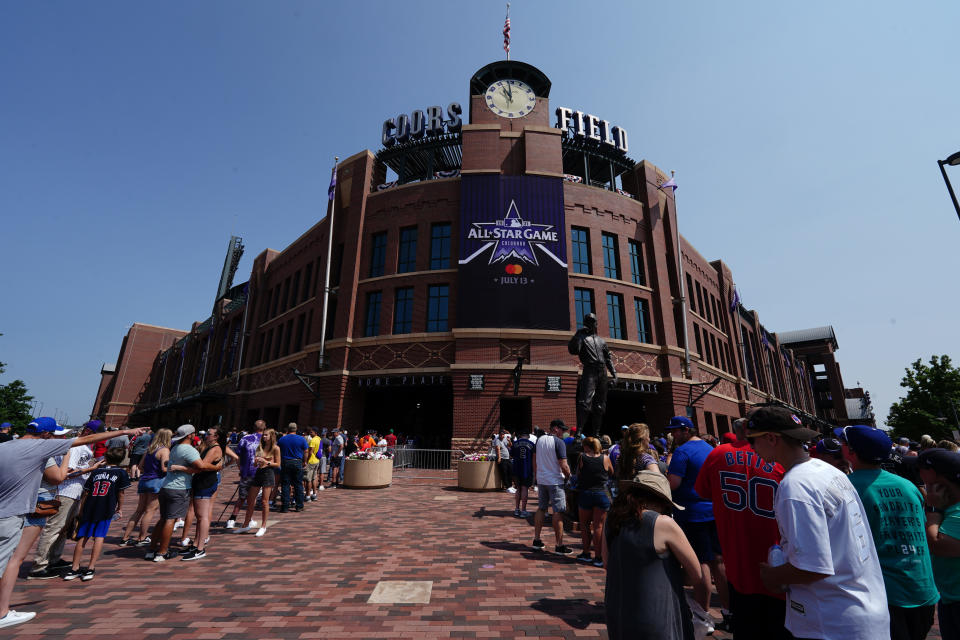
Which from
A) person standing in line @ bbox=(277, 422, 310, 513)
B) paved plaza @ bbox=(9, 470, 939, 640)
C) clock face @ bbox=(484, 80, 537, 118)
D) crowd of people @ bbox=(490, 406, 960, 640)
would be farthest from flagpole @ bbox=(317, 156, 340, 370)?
crowd of people @ bbox=(490, 406, 960, 640)

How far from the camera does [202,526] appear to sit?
6.49m

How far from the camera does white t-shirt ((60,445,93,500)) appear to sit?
5801 millimetres

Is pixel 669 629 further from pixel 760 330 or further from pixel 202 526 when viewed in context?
pixel 760 330

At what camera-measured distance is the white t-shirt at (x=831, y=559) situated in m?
1.91

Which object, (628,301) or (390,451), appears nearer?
(390,451)

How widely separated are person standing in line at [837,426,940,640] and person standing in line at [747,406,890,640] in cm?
70

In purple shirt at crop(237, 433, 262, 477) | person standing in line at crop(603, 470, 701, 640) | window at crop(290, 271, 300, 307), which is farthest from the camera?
window at crop(290, 271, 300, 307)

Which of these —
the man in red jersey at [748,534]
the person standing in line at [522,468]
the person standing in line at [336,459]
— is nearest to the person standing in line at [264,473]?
the person standing in line at [522,468]

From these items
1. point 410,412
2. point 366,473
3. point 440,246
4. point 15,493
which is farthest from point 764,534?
point 410,412

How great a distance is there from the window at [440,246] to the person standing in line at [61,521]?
1698cm

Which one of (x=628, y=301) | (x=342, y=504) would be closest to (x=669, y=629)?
(x=342, y=504)

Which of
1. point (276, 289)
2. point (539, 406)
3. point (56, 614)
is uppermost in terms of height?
point (276, 289)

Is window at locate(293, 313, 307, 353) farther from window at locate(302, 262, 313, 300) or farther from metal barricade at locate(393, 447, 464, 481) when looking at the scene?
metal barricade at locate(393, 447, 464, 481)

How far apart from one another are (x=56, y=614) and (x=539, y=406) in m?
16.3
